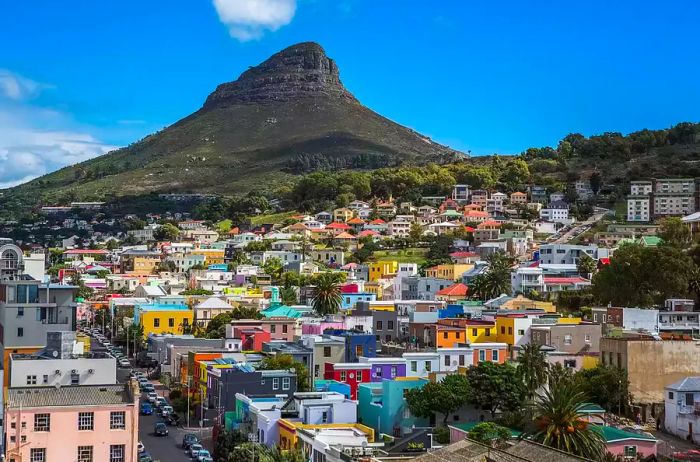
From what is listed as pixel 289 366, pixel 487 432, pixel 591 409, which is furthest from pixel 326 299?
pixel 487 432

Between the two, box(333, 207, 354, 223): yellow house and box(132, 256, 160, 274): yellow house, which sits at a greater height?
box(333, 207, 354, 223): yellow house

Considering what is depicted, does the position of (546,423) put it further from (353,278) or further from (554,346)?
(353,278)

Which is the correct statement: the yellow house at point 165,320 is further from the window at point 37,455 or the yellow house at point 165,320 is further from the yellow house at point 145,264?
the window at point 37,455

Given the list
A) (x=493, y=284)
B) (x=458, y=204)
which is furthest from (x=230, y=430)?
(x=458, y=204)

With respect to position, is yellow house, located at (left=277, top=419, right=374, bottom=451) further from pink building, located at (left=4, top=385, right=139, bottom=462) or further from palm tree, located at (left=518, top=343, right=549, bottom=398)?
pink building, located at (left=4, top=385, right=139, bottom=462)

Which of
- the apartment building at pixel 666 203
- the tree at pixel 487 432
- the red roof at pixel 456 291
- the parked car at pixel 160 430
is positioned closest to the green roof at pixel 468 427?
the tree at pixel 487 432

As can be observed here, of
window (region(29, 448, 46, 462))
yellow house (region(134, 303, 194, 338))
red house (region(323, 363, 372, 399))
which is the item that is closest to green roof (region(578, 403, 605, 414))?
red house (region(323, 363, 372, 399))

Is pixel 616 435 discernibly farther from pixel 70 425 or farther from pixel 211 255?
pixel 211 255
